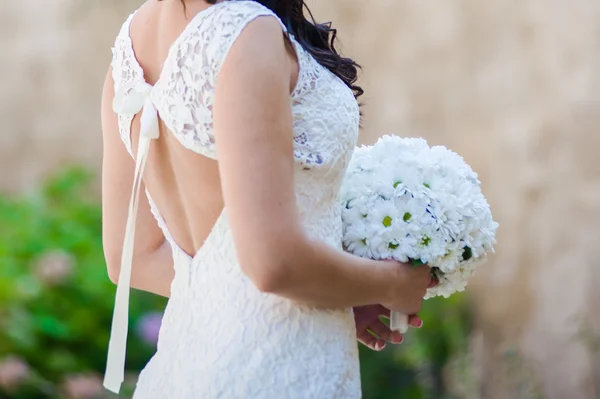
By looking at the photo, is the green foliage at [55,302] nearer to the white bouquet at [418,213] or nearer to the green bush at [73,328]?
the green bush at [73,328]

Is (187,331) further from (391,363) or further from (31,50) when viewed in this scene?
(31,50)

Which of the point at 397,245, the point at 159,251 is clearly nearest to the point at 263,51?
the point at 397,245

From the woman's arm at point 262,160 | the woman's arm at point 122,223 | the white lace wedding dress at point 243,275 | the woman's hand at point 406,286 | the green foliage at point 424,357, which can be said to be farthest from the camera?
the green foliage at point 424,357

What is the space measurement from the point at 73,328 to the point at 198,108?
108 inches

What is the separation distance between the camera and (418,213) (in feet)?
5.25

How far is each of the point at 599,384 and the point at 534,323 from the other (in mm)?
371

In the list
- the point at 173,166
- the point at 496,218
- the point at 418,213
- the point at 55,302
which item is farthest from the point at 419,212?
the point at 55,302

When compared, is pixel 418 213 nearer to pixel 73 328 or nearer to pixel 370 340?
pixel 370 340

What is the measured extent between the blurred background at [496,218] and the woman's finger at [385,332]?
213cm

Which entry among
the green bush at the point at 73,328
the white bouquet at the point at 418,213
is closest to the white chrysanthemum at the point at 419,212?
the white bouquet at the point at 418,213

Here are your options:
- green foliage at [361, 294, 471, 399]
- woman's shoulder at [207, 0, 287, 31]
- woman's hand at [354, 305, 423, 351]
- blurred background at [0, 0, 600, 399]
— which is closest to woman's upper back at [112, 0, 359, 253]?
woman's shoulder at [207, 0, 287, 31]

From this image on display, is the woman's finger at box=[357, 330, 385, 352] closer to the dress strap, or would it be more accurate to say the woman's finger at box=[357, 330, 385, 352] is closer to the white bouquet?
the white bouquet

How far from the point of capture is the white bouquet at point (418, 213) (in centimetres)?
158

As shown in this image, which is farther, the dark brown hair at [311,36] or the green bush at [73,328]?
the green bush at [73,328]
